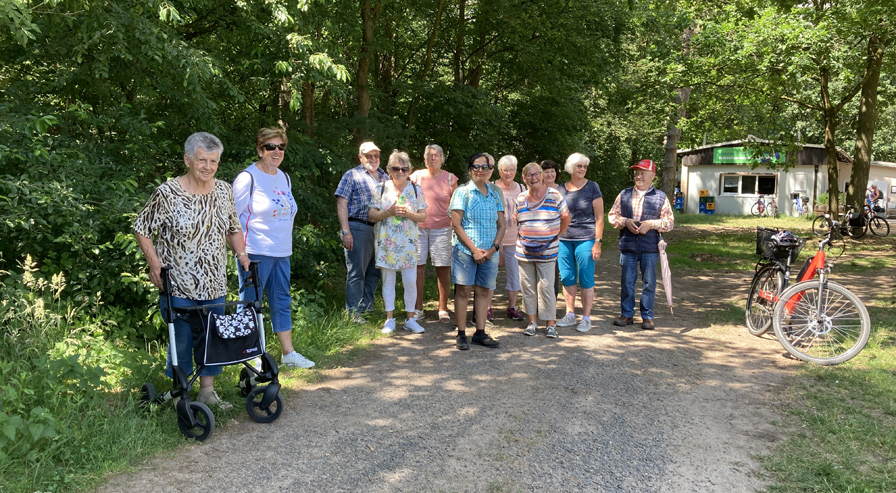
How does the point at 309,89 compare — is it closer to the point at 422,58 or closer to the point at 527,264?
the point at 527,264

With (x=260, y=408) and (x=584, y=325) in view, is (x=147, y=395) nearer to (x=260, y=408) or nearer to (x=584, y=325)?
(x=260, y=408)

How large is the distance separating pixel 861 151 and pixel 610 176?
1710 cm

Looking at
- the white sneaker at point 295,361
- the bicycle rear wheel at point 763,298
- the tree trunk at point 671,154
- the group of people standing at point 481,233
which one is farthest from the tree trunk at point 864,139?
the white sneaker at point 295,361

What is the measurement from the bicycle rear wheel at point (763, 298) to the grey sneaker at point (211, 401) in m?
5.12

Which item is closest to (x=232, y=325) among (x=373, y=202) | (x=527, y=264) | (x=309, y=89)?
(x=373, y=202)

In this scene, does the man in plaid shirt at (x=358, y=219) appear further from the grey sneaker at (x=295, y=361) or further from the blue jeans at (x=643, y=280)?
the blue jeans at (x=643, y=280)

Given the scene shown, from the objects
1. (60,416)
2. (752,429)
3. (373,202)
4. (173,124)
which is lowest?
(752,429)

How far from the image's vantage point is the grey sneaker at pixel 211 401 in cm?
458

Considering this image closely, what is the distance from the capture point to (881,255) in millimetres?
14617

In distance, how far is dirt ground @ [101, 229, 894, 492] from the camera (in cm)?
376

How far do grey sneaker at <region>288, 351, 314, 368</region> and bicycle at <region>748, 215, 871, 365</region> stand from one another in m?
4.13

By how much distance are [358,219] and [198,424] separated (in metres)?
3.43

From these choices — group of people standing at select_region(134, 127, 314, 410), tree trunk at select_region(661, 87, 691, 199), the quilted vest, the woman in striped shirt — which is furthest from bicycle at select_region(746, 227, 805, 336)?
tree trunk at select_region(661, 87, 691, 199)

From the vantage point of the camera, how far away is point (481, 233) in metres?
6.48
